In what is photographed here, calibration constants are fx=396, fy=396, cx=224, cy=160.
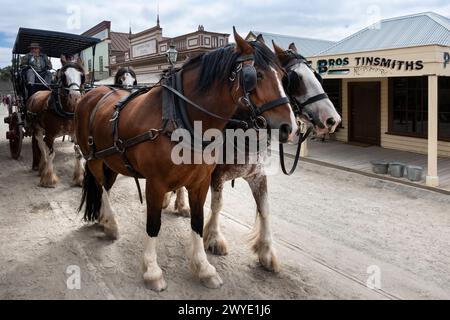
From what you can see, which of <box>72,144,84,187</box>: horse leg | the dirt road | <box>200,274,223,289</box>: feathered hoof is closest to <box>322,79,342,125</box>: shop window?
the dirt road

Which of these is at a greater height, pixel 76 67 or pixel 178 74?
pixel 76 67

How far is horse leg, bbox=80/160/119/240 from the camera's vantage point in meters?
4.51

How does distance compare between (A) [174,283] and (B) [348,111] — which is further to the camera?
(B) [348,111]

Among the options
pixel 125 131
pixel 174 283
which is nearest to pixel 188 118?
pixel 125 131

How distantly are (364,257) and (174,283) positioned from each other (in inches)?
79.6

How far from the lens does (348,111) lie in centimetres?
1255

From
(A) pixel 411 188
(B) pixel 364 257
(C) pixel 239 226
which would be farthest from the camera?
(A) pixel 411 188

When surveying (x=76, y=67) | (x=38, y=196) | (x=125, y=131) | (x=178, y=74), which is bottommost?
(x=38, y=196)

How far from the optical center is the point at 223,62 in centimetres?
297

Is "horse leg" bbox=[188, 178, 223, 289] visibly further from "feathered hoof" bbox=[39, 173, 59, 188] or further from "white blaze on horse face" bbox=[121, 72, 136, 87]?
"white blaze on horse face" bbox=[121, 72, 136, 87]

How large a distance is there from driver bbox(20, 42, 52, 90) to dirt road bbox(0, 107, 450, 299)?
8.73 feet

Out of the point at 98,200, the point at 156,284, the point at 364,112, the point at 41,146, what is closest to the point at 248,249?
the point at 156,284

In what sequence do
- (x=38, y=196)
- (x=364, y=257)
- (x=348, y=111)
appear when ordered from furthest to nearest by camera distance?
1. (x=348, y=111)
2. (x=38, y=196)
3. (x=364, y=257)
